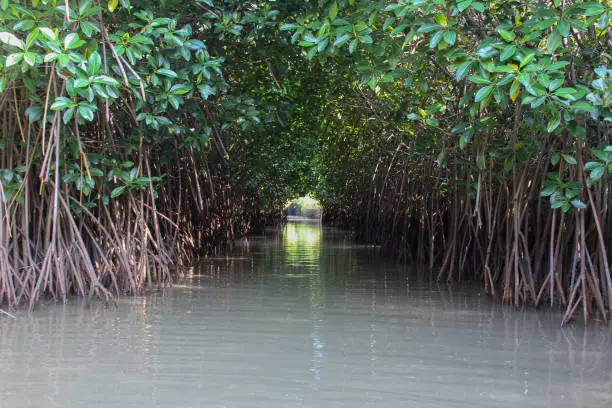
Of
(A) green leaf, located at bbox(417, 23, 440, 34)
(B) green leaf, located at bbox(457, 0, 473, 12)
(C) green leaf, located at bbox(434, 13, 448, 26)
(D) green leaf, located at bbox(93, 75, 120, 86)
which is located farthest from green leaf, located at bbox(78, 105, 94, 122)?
(B) green leaf, located at bbox(457, 0, 473, 12)

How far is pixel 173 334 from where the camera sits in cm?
399

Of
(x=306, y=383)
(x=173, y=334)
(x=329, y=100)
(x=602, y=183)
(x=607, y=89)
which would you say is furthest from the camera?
(x=329, y=100)

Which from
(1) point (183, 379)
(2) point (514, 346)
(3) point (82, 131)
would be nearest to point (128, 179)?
(3) point (82, 131)

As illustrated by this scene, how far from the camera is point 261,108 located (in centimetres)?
651

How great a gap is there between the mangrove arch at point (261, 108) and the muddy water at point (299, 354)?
0.50 m

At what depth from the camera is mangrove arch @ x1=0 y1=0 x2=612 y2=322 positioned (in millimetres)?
3938

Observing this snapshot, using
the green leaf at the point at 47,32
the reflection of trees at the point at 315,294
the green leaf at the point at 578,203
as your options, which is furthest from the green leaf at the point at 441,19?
the green leaf at the point at 47,32

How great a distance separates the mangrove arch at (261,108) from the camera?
3.94 metres

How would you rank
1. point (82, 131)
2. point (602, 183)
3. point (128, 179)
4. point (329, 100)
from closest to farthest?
point (602, 183), point (128, 179), point (82, 131), point (329, 100)

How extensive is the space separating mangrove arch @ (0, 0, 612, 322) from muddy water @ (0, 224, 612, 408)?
1.63 ft

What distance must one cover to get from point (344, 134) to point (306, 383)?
9668 millimetres

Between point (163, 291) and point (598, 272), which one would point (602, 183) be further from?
point (163, 291)

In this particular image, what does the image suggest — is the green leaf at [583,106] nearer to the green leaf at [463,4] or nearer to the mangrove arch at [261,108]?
the mangrove arch at [261,108]

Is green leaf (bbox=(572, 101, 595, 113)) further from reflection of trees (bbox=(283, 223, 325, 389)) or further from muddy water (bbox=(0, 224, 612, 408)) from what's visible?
reflection of trees (bbox=(283, 223, 325, 389))
